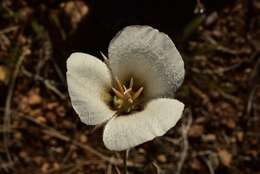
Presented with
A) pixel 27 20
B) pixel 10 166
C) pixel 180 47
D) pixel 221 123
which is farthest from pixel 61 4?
pixel 221 123

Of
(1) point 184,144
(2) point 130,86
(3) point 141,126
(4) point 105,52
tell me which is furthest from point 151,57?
(1) point 184,144

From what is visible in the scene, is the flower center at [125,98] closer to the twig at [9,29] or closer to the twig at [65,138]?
the twig at [65,138]

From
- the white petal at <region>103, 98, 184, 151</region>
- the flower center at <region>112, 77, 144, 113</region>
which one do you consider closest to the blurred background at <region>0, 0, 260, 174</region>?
the flower center at <region>112, 77, 144, 113</region>

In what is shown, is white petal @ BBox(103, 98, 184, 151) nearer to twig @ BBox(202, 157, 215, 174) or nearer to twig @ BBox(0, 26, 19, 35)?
twig @ BBox(202, 157, 215, 174)

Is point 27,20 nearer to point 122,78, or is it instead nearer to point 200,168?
point 122,78

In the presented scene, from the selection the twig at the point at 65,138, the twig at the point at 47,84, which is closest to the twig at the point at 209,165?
the twig at the point at 65,138

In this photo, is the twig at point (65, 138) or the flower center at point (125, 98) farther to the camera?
the twig at point (65, 138)
